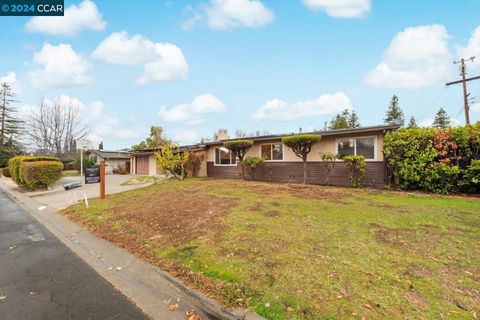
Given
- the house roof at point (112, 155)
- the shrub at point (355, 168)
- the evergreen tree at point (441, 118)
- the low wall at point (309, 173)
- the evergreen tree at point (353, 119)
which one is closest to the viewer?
the shrub at point (355, 168)

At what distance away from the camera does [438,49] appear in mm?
14109

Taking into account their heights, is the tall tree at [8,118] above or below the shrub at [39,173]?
above

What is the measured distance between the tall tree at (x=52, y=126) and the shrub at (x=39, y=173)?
13103mm

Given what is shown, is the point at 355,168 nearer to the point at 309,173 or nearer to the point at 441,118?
the point at 309,173

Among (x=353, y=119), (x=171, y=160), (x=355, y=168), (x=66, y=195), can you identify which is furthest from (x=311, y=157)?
(x=353, y=119)

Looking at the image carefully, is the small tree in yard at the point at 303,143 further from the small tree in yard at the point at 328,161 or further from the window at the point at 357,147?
the window at the point at 357,147

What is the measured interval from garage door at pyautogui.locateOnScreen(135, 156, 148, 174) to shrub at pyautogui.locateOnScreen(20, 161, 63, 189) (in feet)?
38.7

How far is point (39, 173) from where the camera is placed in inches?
614

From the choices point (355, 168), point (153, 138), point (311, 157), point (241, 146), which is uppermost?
point (153, 138)

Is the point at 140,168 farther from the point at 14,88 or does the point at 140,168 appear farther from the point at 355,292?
the point at 14,88

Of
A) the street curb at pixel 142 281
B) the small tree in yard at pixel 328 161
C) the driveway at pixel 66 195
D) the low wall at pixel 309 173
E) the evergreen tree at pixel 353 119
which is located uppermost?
the evergreen tree at pixel 353 119

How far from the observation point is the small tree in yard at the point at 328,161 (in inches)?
492

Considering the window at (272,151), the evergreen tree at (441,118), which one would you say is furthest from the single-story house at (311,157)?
the evergreen tree at (441,118)

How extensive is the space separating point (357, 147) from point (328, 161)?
62.6 inches
